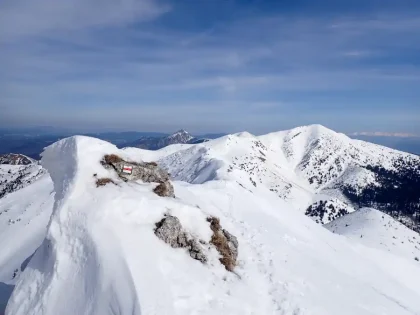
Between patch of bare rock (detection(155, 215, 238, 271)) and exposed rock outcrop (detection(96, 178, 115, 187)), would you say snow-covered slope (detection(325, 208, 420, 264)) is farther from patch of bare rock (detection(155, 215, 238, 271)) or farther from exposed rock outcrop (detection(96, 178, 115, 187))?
exposed rock outcrop (detection(96, 178, 115, 187))

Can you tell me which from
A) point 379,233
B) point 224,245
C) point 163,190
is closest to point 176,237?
point 224,245

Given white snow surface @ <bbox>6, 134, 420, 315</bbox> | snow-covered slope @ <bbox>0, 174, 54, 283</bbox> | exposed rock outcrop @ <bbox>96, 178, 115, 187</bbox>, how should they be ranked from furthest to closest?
snow-covered slope @ <bbox>0, 174, 54, 283</bbox>
exposed rock outcrop @ <bbox>96, 178, 115, 187</bbox>
white snow surface @ <bbox>6, 134, 420, 315</bbox>

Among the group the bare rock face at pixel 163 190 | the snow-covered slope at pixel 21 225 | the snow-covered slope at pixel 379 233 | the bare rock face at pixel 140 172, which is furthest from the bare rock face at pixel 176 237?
the snow-covered slope at pixel 379 233

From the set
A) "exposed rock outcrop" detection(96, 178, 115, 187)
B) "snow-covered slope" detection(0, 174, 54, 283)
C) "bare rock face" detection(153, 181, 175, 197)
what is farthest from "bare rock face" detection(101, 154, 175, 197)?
"snow-covered slope" detection(0, 174, 54, 283)

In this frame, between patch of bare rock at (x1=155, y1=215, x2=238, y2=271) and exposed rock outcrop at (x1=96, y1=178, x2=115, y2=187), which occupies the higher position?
exposed rock outcrop at (x1=96, y1=178, x2=115, y2=187)

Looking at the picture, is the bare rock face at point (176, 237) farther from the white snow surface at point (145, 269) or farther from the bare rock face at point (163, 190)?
the bare rock face at point (163, 190)
